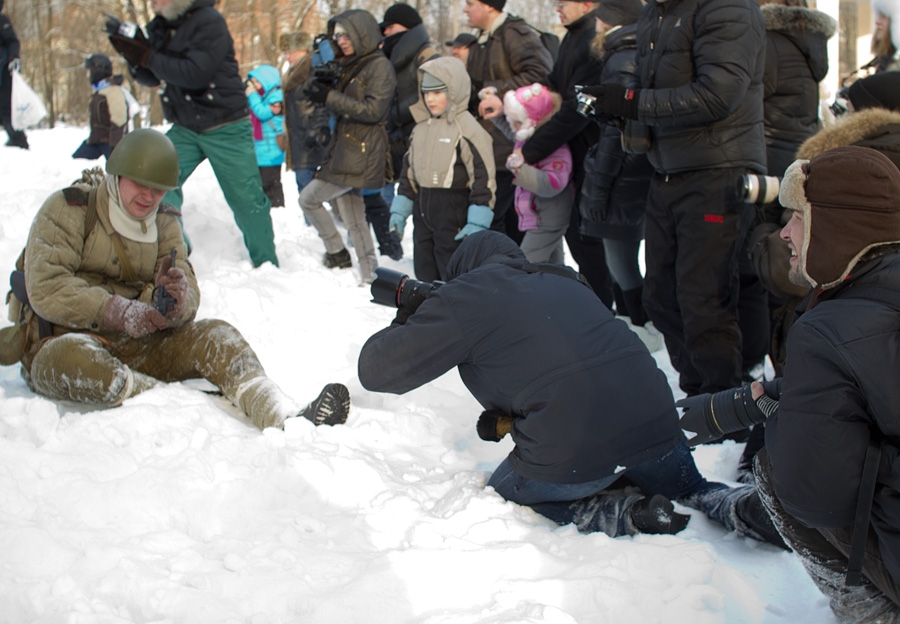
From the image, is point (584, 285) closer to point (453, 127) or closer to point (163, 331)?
point (163, 331)

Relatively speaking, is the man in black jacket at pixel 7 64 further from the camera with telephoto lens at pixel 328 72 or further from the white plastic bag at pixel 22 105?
the camera with telephoto lens at pixel 328 72

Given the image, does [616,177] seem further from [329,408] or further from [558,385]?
[558,385]

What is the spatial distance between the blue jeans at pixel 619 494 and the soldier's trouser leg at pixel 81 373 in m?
1.70

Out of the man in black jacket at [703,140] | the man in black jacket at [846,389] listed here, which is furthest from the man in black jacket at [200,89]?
the man in black jacket at [846,389]

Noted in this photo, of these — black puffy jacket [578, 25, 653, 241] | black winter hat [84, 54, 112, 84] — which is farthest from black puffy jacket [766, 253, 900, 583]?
black winter hat [84, 54, 112, 84]

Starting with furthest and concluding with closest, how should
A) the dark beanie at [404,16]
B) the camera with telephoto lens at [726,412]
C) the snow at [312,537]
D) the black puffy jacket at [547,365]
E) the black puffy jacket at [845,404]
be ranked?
the dark beanie at [404,16]
the black puffy jacket at [547,365]
the camera with telephoto lens at [726,412]
the snow at [312,537]
the black puffy jacket at [845,404]

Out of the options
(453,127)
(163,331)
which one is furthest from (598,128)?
(163,331)

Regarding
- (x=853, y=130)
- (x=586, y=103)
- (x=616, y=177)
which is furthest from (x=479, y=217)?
(x=853, y=130)

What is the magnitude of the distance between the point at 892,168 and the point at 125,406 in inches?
115

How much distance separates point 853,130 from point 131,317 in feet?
10.1

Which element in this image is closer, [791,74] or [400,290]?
[400,290]

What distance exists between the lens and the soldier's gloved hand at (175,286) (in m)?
3.51

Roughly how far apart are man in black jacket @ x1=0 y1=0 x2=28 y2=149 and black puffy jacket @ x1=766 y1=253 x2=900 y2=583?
30.4 ft

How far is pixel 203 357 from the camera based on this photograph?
3.61 m
